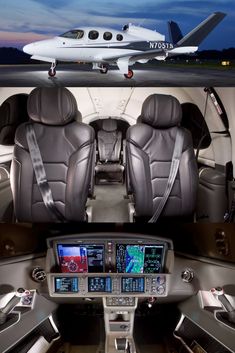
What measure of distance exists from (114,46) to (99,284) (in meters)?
1.24

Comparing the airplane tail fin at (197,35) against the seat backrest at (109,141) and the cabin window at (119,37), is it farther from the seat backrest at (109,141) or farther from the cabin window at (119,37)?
the seat backrest at (109,141)

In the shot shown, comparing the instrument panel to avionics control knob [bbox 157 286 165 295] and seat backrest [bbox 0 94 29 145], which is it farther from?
seat backrest [bbox 0 94 29 145]

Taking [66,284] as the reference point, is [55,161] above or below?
above

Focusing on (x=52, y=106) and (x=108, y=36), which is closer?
(x=108, y=36)

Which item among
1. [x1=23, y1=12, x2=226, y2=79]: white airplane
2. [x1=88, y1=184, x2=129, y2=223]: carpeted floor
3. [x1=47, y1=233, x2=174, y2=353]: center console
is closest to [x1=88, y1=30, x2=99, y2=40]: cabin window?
[x1=23, y1=12, x2=226, y2=79]: white airplane

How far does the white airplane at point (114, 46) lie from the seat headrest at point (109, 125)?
0.57 feet

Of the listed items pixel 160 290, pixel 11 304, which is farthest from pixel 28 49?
pixel 11 304

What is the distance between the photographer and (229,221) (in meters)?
1.45

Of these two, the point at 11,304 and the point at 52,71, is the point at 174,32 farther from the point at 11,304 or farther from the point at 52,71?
the point at 11,304

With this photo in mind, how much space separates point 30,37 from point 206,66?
620 millimetres

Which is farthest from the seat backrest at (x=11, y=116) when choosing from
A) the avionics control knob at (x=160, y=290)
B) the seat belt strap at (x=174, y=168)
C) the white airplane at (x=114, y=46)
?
the avionics control knob at (x=160, y=290)

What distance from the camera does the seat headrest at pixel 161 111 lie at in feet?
4.43

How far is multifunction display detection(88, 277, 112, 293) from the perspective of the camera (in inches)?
78.0

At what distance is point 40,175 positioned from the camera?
4.43 ft
